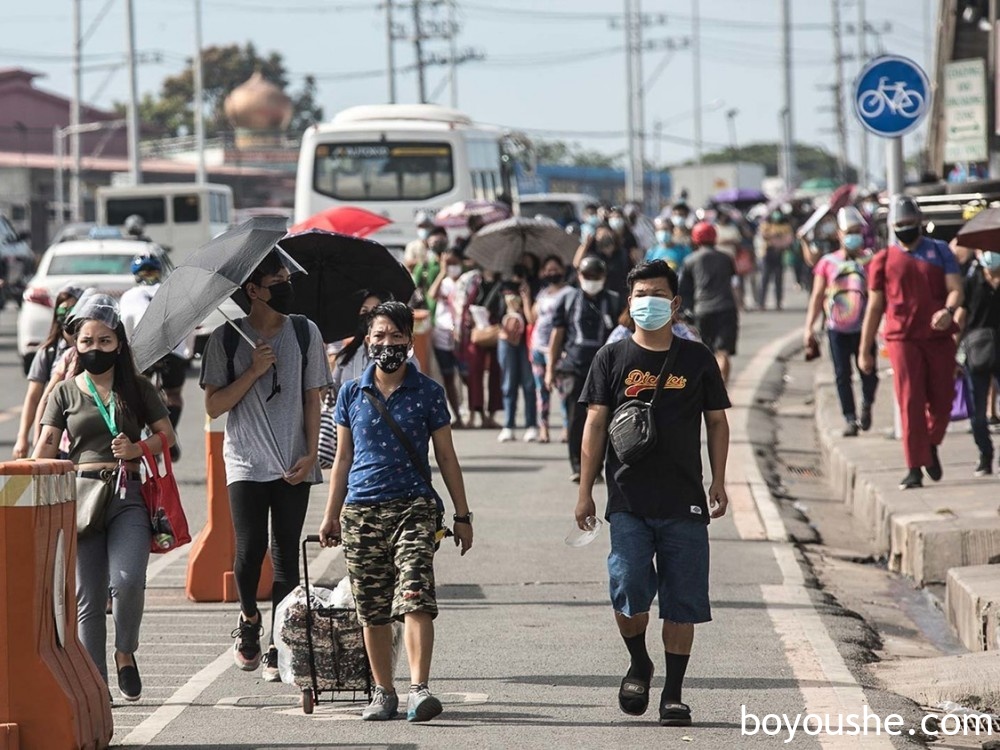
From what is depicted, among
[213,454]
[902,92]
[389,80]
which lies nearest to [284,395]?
[213,454]

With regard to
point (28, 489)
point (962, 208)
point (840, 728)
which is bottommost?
point (840, 728)

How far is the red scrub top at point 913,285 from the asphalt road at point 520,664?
1.80 metres

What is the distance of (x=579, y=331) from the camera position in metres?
15.3

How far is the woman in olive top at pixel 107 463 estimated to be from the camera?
776 cm

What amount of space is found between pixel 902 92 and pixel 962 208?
250 centimetres

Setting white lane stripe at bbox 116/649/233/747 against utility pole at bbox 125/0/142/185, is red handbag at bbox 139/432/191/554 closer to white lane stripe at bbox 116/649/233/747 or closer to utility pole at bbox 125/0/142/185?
white lane stripe at bbox 116/649/233/747

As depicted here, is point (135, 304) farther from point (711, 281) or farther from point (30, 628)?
point (711, 281)

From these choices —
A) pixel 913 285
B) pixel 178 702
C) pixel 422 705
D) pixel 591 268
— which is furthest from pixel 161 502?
pixel 591 268

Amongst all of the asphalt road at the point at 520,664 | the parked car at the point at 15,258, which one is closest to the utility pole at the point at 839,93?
the parked car at the point at 15,258

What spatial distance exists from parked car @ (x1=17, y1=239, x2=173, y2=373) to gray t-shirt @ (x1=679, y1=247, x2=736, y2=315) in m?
7.87

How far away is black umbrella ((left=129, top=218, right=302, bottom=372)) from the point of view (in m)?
7.88

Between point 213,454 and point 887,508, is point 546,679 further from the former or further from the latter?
point 887,508

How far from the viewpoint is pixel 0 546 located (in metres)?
6.61

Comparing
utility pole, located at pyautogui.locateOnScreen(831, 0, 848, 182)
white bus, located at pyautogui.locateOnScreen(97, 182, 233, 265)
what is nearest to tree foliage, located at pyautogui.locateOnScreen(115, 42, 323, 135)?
utility pole, located at pyautogui.locateOnScreen(831, 0, 848, 182)
